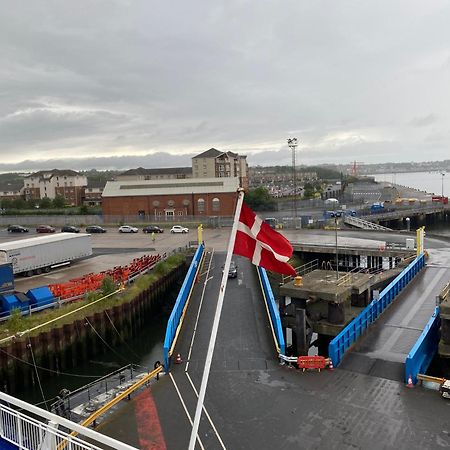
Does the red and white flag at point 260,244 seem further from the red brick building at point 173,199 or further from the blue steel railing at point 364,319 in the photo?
the red brick building at point 173,199

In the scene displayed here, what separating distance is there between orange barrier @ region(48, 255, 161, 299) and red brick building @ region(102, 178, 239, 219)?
1620 inches

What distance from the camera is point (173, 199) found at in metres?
83.2

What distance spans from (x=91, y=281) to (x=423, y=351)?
73.9 feet

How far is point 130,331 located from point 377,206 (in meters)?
64.6

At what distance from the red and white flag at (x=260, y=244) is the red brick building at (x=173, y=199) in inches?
2791

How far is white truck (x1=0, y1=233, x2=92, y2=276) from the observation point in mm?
37281

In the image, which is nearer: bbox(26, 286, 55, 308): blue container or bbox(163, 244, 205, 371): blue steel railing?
bbox(163, 244, 205, 371): blue steel railing

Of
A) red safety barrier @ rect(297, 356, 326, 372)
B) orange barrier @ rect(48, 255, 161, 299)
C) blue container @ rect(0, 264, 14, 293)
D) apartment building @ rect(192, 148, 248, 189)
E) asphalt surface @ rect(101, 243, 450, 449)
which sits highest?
apartment building @ rect(192, 148, 248, 189)

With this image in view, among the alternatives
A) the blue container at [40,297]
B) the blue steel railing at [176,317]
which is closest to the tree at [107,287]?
the blue container at [40,297]

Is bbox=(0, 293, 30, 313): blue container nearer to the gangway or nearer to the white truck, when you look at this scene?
the white truck

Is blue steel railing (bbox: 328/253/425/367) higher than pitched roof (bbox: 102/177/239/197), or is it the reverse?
pitched roof (bbox: 102/177/239/197)

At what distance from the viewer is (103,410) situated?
579 inches

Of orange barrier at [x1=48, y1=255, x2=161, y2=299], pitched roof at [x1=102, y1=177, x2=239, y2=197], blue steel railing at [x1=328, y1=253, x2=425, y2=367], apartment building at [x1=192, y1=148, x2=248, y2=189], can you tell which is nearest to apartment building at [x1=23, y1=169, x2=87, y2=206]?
apartment building at [x1=192, y1=148, x2=248, y2=189]

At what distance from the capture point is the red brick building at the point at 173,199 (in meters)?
81.4
